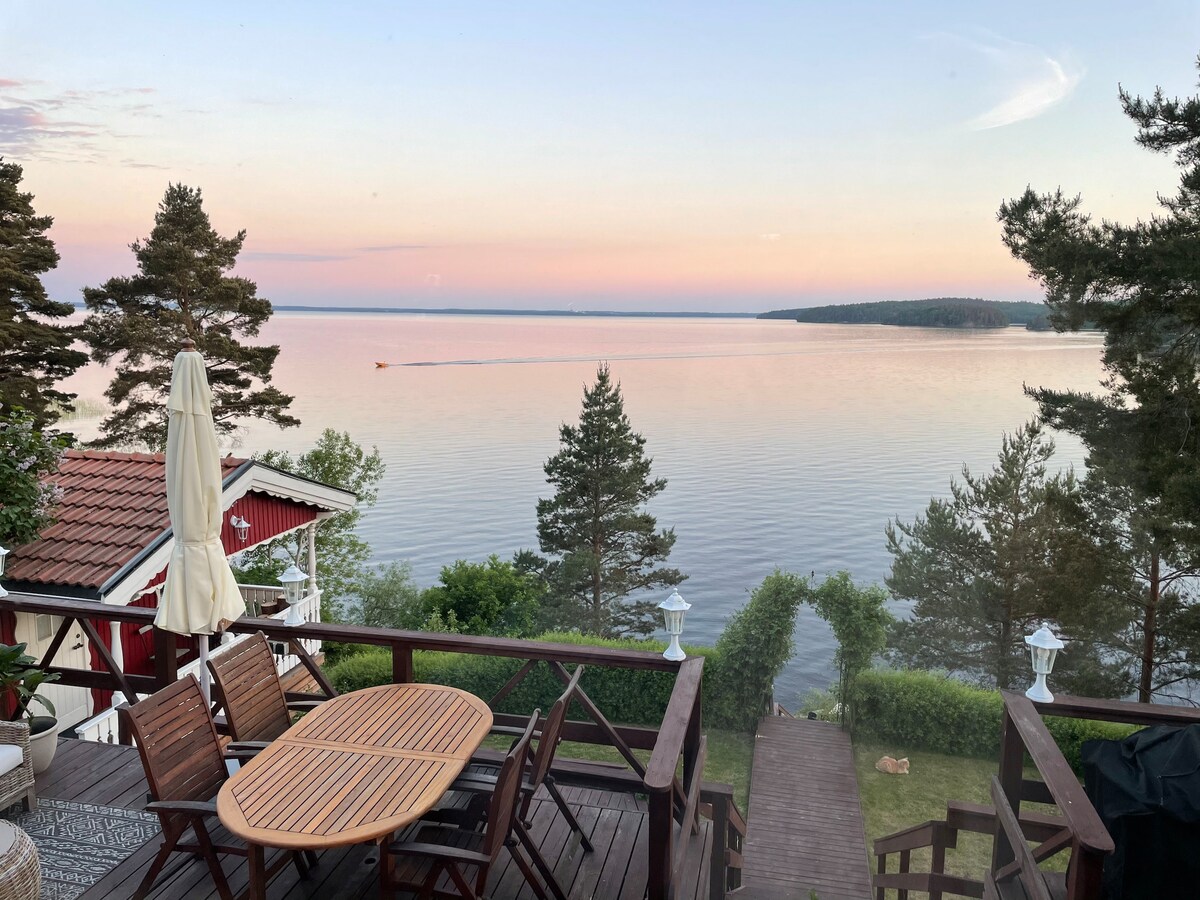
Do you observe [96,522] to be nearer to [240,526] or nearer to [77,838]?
[240,526]

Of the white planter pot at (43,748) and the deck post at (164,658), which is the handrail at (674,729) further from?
the white planter pot at (43,748)

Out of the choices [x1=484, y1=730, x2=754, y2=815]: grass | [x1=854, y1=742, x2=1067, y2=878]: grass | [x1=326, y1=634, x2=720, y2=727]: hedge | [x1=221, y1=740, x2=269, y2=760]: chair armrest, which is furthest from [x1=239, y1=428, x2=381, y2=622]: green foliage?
[x1=221, y1=740, x2=269, y2=760]: chair armrest

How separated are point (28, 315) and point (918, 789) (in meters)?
21.9

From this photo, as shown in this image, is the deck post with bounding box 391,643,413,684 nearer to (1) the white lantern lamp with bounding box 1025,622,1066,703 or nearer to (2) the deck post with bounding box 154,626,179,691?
(2) the deck post with bounding box 154,626,179,691

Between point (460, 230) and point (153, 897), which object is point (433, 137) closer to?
point (460, 230)

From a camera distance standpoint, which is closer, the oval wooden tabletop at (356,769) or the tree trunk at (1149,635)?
the oval wooden tabletop at (356,769)

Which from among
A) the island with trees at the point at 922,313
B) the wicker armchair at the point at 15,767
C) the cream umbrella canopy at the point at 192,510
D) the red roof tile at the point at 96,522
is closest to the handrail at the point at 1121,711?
the cream umbrella canopy at the point at 192,510

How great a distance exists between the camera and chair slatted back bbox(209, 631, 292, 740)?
11.5 ft

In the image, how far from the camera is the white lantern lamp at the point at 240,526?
1064cm

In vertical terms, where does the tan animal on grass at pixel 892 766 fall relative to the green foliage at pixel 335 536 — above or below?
below

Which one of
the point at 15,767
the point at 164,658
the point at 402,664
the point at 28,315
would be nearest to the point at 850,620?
the point at 402,664

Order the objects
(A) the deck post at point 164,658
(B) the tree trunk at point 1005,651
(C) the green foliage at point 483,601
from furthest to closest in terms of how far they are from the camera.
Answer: (B) the tree trunk at point 1005,651
(C) the green foliage at point 483,601
(A) the deck post at point 164,658

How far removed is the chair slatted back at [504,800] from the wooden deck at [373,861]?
28.7 inches

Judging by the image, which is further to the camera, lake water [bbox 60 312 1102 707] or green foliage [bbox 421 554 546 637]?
lake water [bbox 60 312 1102 707]
